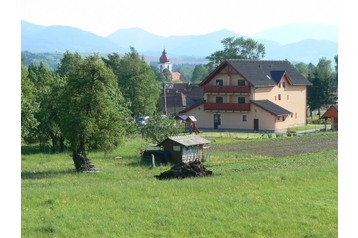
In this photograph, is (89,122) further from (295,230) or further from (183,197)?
(295,230)

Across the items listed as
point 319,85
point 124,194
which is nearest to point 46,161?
point 124,194

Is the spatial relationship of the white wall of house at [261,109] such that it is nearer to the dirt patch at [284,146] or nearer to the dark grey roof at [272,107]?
the dark grey roof at [272,107]

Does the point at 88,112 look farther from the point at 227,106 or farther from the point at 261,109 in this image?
the point at 227,106

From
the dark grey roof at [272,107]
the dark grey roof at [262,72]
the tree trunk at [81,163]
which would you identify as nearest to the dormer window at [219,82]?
the dark grey roof at [262,72]

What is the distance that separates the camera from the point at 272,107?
50.9m

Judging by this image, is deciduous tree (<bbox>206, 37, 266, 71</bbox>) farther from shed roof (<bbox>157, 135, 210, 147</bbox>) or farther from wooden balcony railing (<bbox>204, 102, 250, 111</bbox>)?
shed roof (<bbox>157, 135, 210, 147</bbox>)

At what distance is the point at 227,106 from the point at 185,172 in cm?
3049

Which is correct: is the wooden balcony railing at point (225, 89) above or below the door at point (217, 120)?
above

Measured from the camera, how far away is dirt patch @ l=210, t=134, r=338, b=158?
3209cm

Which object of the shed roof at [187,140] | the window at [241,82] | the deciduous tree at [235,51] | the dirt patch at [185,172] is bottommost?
the dirt patch at [185,172]

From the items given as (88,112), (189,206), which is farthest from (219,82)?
(189,206)

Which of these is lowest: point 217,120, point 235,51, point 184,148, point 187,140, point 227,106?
point 184,148

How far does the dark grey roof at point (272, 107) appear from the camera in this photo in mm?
49619

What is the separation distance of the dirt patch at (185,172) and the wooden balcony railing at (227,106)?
2910cm
